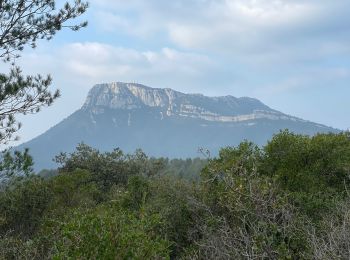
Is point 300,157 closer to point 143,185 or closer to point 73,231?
point 143,185

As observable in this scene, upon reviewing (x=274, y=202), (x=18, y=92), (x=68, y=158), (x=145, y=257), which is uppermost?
(x=18, y=92)

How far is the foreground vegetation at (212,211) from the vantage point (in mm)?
6848

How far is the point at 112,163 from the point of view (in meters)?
37.8

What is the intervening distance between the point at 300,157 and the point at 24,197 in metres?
12.7

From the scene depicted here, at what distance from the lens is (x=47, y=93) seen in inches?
507

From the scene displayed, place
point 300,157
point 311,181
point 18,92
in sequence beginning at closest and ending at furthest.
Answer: point 18,92 → point 311,181 → point 300,157

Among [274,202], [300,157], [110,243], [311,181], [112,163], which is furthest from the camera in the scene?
[112,163]

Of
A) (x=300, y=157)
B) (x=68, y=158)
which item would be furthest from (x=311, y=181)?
(x=68, y=158)

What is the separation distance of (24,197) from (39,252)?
11.3 meters

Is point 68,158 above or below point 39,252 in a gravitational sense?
below

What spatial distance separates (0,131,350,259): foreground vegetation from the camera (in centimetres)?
685

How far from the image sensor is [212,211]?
13734 mm

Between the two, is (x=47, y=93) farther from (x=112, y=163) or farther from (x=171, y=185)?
(x=112, y=163)

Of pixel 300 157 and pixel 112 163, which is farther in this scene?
pixel 112 163
